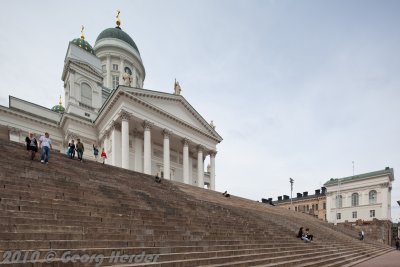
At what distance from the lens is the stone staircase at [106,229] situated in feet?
18.4

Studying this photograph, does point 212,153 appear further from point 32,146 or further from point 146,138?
point 32,146

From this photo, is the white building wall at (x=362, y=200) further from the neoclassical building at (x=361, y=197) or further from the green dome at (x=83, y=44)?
the green dome at (x=83, y=44)

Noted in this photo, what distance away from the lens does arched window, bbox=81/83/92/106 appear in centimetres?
3788

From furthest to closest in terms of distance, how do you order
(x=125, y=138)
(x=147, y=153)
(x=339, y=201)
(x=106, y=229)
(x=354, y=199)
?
1. (x=339, y=201)
2. (x=354, y=199)
3. (x=147, y=153)
4. (x=125, y=138)
5. (x=106, y=229)

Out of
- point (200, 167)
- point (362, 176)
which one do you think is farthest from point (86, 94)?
point (362, 176)

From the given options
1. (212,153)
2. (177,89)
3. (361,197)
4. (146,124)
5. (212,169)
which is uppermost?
(177,89)

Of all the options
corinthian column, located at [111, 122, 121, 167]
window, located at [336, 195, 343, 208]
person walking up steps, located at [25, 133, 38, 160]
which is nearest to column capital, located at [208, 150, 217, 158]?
corinthian column, located at [111, 122, 121, 167]

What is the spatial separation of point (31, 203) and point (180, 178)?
31.9 m

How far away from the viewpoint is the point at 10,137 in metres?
30.0

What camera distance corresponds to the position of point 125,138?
27141mm

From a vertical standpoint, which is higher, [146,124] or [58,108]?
[58,108]

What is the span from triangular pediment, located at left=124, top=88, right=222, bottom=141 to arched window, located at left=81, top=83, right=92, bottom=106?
13220 millimetres

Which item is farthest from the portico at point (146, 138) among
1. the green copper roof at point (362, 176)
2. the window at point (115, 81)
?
the green copper roof at point (362, 176)

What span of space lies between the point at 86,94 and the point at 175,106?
48.1 feet
